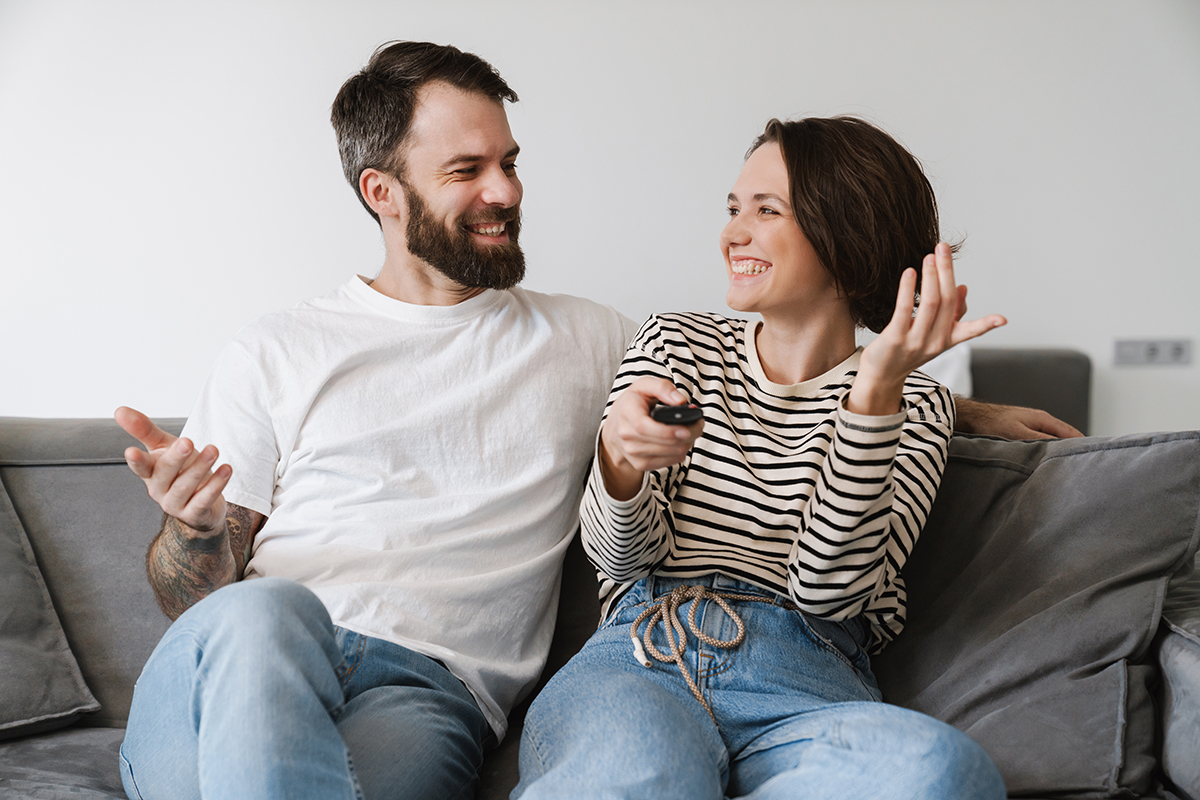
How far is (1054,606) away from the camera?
1.10 m

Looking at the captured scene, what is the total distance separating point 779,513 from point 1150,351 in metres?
1.46

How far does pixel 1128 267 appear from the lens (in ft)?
6.52

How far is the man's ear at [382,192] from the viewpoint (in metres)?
1.39

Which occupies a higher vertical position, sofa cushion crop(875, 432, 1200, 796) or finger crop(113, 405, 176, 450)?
finger crop(113, 405, 176, 450)

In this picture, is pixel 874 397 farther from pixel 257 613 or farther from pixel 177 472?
pixel 177 472

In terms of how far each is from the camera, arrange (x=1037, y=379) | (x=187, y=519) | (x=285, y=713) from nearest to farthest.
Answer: (x=285, y=713) < (x=187, y=519) < (x=1037, y=379)

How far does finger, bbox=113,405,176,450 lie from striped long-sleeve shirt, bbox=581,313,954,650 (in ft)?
1.71

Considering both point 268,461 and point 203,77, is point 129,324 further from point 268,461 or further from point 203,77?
point 268,461

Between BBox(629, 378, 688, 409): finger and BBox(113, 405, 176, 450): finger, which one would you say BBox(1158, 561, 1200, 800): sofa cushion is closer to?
BBox(629, 378, 688, 409): finger

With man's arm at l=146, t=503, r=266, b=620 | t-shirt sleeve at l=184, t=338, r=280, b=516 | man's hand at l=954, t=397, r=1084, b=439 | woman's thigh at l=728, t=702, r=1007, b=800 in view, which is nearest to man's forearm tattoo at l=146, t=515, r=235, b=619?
man's arm at l=146, t=503, r=266, b=620

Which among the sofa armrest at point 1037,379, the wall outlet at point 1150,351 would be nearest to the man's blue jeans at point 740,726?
the sofa armrest at point 1037,379

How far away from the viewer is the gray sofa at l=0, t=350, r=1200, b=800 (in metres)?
1.04

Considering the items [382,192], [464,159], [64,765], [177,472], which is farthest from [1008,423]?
[64,765]

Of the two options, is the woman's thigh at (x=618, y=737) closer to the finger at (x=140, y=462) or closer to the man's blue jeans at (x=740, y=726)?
the man's blue jeans at (x=740, y=726)
